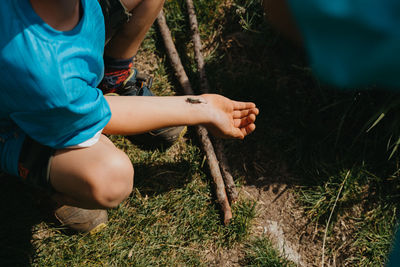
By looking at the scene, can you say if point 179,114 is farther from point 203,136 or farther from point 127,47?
point 127,47

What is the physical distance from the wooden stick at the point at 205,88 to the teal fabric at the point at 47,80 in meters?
0.86

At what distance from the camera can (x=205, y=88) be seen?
2207 mm

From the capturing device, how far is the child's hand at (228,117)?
5.97 ft

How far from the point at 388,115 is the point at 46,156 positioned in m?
1.91

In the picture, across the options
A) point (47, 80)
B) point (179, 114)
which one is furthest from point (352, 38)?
point (179, 114)

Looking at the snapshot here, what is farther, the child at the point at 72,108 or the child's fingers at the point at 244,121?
the child's fingers at the point at 244,121

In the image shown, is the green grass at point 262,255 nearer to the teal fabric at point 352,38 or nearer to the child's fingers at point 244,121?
the child's fingers at point 244,121

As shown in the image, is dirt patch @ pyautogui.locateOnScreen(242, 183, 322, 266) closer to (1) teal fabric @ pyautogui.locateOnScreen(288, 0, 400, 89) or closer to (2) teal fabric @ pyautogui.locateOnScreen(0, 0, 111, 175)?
(2) teal fabric @ pyautogui.locateOnScreen(0, 0, 111, 175)

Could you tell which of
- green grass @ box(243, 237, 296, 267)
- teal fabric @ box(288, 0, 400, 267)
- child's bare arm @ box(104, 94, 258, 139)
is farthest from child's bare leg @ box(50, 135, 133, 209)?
teal fabric @ box(288, 0, 400, 267)

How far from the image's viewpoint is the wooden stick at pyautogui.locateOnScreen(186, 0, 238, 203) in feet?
6.78

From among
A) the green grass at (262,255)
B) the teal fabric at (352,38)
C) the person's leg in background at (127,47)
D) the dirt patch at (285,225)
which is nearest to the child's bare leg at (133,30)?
the person's leg in background at (127,47)

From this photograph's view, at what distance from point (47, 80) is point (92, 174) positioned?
395mm

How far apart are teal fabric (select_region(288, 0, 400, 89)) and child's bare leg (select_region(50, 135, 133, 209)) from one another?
102 centimetres

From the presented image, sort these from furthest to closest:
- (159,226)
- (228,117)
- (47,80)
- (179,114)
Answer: (159,226)
(228,117)
(179,114)
(47,80)
